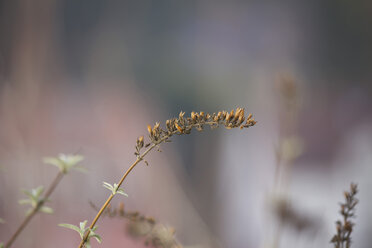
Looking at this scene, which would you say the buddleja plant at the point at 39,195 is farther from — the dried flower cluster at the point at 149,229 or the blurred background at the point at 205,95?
the blurred background at the point at 205,95

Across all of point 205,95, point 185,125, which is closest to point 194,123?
point 185,125

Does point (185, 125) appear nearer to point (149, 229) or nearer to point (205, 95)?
point (149, 229)

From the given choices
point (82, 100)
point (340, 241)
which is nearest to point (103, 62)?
point (82, 100)

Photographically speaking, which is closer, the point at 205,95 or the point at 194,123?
the point at 194,123

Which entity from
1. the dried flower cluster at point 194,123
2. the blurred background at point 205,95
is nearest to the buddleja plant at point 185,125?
the dried flower cluster at point 194,123

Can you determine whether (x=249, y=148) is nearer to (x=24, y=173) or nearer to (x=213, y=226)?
(x=213, y=226)

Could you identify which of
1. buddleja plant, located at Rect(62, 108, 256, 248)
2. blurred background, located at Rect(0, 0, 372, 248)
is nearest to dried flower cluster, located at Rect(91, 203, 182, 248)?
buddleja plant, located at Rect(62, 108, 256, 248)

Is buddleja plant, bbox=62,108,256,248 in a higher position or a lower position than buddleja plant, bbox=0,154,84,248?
higher

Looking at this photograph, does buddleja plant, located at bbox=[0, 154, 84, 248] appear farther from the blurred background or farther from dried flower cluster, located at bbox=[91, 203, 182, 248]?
the blurred background
